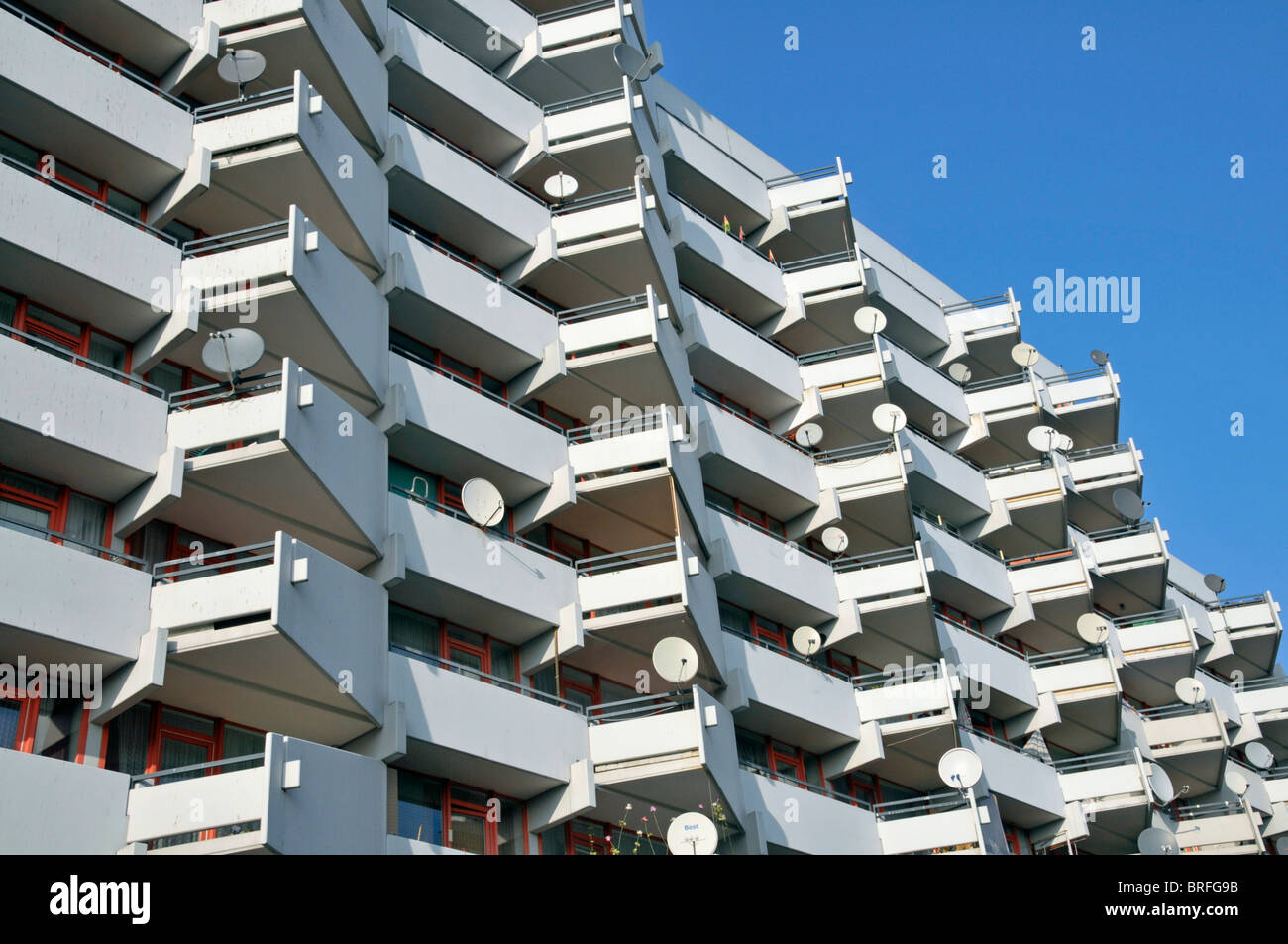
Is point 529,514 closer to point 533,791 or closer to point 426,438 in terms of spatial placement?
point 426,438

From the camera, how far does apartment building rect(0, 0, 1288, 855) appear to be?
2050 cm

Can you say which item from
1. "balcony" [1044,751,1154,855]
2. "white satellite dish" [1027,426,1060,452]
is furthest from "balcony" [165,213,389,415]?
"white satellite dish" [1027,426,1060,452]

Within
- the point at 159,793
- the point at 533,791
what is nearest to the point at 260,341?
the point at 159,793

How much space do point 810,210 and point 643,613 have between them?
59.6 feet

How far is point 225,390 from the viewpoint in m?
24.0

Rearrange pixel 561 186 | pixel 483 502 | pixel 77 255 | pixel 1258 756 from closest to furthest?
pixel 77 255
pixel 483 502
pixel 561 186
pixel 1258 756

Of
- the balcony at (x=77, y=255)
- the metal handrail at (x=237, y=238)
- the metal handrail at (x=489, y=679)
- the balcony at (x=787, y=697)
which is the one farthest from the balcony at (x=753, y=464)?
the balcony at (x=77, y=255)

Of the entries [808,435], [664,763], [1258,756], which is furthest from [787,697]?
[1258,756]

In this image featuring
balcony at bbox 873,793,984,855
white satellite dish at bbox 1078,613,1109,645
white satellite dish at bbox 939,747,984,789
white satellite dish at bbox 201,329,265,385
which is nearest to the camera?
white satellite dish at bbox 201,329,265,385

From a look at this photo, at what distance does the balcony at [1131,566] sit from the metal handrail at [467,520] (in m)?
22.8

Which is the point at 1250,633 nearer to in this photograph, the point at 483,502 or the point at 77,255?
the point at 483,502

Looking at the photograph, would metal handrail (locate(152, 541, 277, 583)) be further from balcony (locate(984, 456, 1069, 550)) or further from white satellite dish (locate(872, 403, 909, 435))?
balcony (locate(984, 456, 1069, 550))

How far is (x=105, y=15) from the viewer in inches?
1006

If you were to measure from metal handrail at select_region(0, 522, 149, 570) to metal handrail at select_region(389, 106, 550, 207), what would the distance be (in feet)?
42.4
